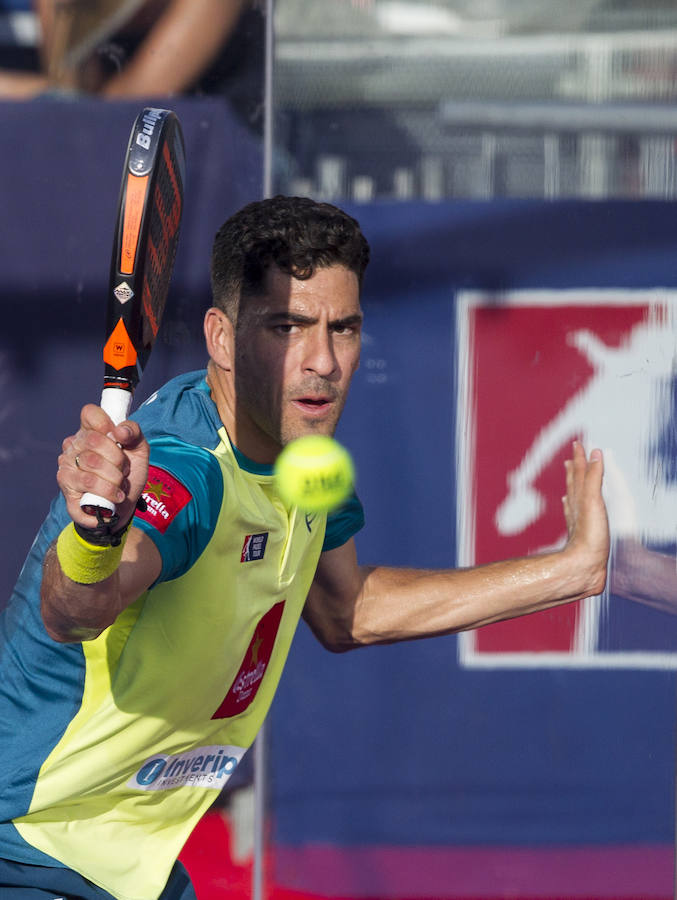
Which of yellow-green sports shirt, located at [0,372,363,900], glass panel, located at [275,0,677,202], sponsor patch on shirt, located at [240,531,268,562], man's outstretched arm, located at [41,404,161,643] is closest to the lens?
man's outstretched arm, located at [41,404,161,643]

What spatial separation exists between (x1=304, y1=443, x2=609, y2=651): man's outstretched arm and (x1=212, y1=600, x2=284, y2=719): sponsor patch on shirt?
1.25 feet

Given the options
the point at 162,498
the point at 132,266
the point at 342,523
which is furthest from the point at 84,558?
the point at 342,523

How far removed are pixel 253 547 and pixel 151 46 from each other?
201 cm

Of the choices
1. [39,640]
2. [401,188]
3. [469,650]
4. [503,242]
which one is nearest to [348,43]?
[401,188]

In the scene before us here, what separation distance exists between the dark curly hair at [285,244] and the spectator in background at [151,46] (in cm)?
143

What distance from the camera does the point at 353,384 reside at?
3.43m

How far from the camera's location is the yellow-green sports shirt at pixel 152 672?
72.2 inches

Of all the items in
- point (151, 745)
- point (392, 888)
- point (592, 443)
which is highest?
point (592, 443)

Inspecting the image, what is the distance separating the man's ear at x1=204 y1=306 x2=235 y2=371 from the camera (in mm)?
2113

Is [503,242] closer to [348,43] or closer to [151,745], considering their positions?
[348,43]

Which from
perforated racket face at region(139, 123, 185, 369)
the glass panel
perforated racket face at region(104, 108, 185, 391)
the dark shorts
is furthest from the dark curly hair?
the glass panel

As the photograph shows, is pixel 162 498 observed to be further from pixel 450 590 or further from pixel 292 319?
pixel 450 590

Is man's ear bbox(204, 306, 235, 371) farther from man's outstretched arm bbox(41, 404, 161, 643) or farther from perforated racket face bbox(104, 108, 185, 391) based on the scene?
man's outstretched arm bbox(41, 404, 161, 643)

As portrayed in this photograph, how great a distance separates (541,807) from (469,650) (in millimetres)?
536
